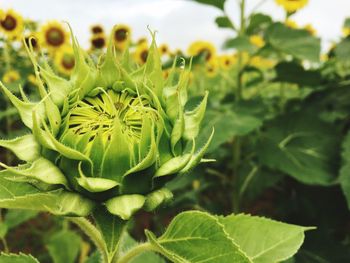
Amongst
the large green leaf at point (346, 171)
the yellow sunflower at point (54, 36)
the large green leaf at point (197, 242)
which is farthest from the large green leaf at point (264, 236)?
the yellow sunflower at point (54, 36)

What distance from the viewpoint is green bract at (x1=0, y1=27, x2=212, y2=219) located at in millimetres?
675

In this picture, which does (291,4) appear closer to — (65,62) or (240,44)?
(240,44)

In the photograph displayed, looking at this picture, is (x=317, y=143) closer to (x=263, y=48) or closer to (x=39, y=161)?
(x=263, y=48)

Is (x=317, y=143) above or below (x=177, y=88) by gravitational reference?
below

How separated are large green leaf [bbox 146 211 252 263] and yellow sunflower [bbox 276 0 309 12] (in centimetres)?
144

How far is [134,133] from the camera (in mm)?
696

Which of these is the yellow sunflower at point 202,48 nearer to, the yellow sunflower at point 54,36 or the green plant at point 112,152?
the yellow sunflower at point 54,36

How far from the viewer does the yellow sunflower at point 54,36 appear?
3.25m

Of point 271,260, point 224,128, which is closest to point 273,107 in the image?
point 224,128

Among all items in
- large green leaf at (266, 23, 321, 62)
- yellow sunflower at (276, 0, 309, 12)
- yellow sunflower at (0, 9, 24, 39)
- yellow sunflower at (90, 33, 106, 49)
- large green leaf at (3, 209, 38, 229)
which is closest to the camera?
large green leaf at (3, 209, 38, 229)

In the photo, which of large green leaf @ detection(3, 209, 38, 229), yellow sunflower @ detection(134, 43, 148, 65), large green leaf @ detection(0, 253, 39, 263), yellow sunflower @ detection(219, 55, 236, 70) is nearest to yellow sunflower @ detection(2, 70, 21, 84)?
yellow sunflower @ detection(134, 43, 148, 65)

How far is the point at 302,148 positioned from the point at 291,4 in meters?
0.65

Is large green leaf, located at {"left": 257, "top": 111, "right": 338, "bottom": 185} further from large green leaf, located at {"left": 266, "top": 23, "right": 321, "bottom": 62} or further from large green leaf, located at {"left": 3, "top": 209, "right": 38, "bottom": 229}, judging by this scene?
large green leaf, located at {"left": 3, "top": 209, "right": 38, "bottom": 229}

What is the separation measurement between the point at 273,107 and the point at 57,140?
180cm
